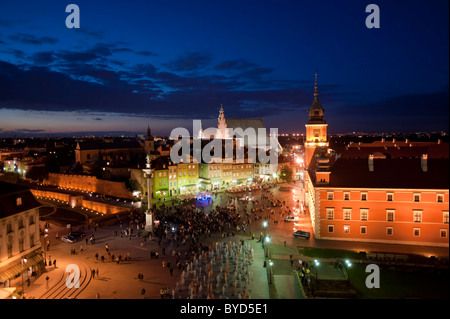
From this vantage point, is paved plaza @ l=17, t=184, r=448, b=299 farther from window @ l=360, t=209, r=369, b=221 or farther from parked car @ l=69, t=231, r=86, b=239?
window @ l=360, t=209, r=369, b=221

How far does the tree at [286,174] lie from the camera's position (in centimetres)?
5969

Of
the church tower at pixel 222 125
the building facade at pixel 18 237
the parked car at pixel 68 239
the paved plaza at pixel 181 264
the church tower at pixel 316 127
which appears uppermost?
the church tower at pixel 222 125

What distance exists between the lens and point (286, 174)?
2351 inches

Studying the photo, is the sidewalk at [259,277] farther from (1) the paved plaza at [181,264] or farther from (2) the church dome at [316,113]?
(2) the church dome at [316,113]

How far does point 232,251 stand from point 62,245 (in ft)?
44.2

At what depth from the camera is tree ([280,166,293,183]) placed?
5969cm

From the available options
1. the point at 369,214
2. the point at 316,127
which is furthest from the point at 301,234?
the point at 316,127

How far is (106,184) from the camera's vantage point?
156 feet

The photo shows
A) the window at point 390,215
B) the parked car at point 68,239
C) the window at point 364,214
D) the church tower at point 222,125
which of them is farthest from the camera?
the church tower at point 222,125

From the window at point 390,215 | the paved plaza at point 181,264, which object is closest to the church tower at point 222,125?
the paved plaza at point 181,264

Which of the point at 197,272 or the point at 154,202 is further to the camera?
the point at 154,202

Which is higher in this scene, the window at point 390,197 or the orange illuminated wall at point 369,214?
the window at point 390,197
